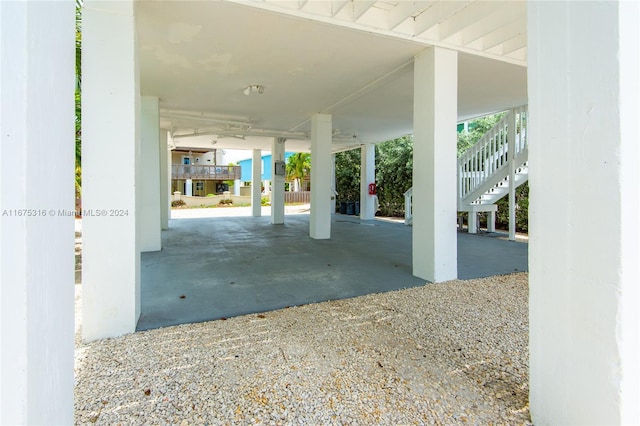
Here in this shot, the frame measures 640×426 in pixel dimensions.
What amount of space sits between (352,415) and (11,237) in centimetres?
166

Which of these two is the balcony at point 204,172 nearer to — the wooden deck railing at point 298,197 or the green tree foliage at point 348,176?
the wooden deck railing at point 298,197

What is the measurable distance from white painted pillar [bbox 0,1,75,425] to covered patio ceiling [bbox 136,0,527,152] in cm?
287

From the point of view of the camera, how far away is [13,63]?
2.77ft

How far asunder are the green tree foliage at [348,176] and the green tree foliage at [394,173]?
148cm

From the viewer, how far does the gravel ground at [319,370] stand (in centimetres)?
175

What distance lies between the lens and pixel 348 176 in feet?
58.5

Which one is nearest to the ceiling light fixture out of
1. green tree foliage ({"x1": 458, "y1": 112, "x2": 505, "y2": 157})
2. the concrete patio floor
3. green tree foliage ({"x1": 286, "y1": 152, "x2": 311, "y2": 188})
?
the concrete patio floor

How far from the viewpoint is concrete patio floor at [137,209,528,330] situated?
3.50 m

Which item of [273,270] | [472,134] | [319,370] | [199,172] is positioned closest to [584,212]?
[319,370]

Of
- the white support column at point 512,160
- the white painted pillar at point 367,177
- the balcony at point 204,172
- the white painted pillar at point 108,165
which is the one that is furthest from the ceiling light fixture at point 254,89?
the balcony at point 204,172

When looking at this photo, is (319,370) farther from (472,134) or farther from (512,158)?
(472,134)

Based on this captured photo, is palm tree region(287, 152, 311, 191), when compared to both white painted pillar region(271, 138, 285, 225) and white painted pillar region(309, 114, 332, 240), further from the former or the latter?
white painted pillar region(309, 114, 332, 240)

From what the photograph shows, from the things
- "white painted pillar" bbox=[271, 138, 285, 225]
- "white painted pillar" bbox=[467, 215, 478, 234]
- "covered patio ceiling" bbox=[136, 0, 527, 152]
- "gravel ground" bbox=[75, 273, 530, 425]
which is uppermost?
"covered patio ceiling" bbox=[136, 0, 527, 152]

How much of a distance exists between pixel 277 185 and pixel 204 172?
63.2 ft
